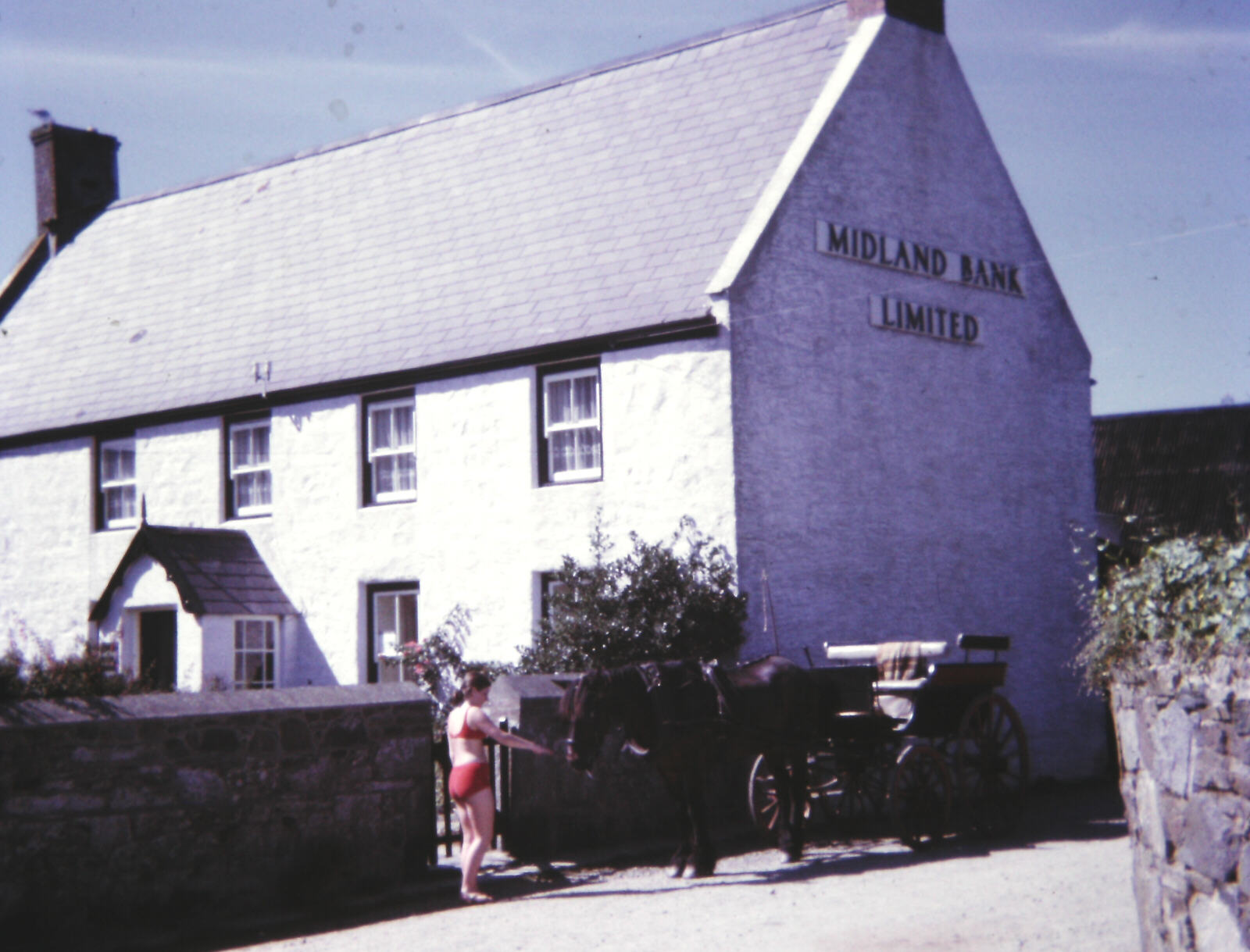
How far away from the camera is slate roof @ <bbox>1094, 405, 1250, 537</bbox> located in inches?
1462

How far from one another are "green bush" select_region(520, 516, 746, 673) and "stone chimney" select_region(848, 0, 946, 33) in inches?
315

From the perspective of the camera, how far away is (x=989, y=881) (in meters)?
11.3

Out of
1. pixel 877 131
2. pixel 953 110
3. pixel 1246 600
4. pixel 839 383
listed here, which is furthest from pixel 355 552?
pixel 1246 600

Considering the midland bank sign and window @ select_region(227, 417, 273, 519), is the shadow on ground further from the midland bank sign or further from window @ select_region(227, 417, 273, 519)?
window @ select_region(227, 417, 273, 519)

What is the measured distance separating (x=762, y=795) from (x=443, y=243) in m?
10.8

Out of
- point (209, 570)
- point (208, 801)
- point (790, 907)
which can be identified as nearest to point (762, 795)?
point (790, 907)

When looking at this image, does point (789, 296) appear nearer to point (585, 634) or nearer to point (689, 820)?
point (585, 634)

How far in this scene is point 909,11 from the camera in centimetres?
2005

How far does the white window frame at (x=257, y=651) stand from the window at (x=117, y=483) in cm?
383

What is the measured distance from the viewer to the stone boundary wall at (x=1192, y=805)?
6.40 metres

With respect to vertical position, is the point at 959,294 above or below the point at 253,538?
above

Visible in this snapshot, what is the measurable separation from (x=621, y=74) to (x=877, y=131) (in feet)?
15.9

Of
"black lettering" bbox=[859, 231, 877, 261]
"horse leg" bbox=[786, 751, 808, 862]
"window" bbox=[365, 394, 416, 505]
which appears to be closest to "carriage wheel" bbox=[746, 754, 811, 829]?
"horse leg" bbox=[786, 751, 808, 862]

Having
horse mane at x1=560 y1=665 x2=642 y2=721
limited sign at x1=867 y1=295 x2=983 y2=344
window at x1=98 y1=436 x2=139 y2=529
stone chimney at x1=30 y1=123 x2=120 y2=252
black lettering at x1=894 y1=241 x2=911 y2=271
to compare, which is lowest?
horse mane at x1=560 y1=665 x2=642 y2=721
